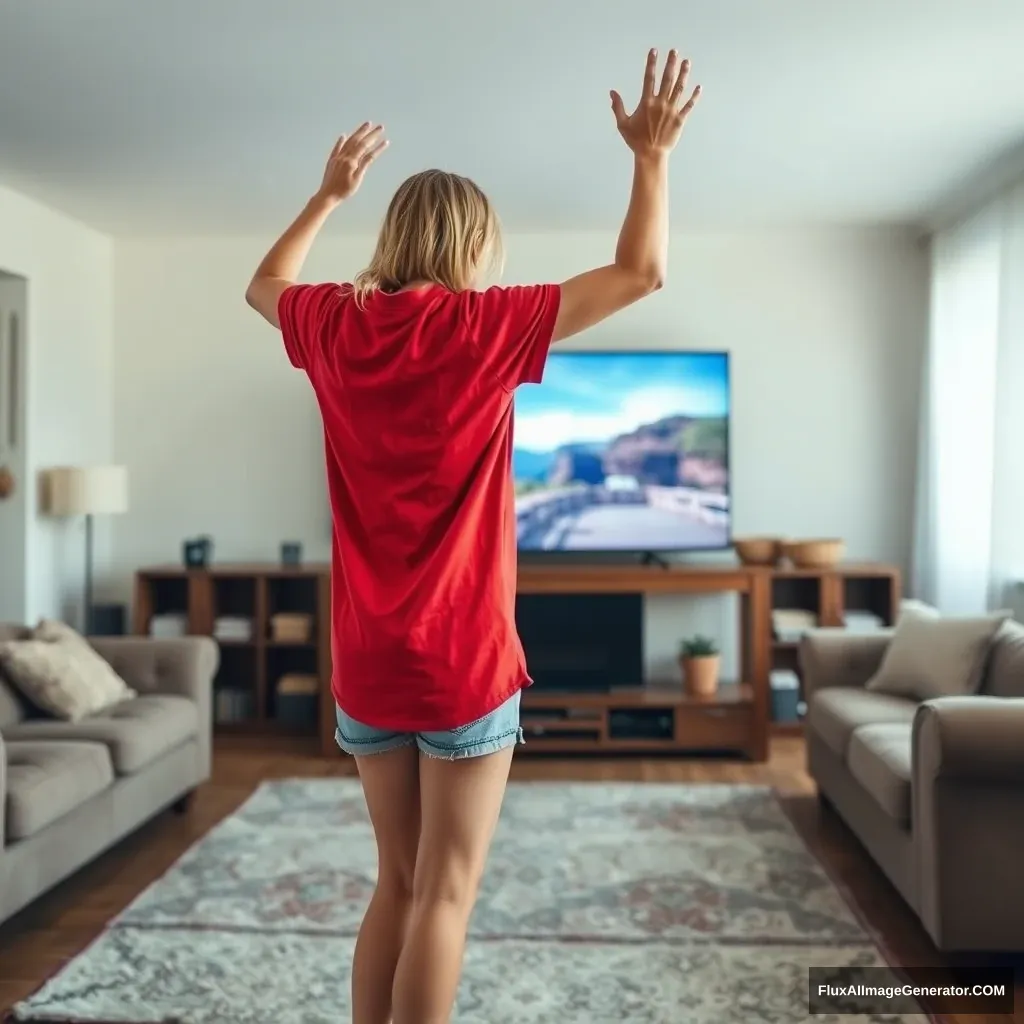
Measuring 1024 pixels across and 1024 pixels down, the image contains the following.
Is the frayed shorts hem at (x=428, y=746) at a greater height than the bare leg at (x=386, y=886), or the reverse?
the frayed shorts hem at (x=428, y=746)

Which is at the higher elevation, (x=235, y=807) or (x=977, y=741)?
(x=977, y=741)

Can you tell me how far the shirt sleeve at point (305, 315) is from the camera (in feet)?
4.70

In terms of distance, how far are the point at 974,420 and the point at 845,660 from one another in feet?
4.92

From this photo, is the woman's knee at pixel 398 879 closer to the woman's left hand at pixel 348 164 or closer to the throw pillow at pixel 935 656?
the woman's left hand at pixel 348 164

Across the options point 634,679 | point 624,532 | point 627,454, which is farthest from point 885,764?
point 627,454

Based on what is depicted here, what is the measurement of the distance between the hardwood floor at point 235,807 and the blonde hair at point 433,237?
1.91m

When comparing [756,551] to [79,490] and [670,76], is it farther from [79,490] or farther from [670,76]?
[670,76]

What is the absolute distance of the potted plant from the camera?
4926 millimetres

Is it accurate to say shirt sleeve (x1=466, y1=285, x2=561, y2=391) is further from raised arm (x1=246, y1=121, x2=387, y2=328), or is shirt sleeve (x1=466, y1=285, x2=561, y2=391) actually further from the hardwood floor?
the hardwood floor

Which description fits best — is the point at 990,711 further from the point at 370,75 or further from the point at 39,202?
the point at 39,202

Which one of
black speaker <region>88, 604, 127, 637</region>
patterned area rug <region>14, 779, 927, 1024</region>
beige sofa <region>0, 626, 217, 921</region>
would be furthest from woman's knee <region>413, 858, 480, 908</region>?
black speaker <region>88, 604, 127, 637</region>

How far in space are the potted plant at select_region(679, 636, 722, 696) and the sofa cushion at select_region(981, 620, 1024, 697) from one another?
157 cm

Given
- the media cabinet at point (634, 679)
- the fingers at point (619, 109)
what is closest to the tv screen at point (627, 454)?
the media cabinet at point (634, 679)

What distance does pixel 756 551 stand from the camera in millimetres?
5145
